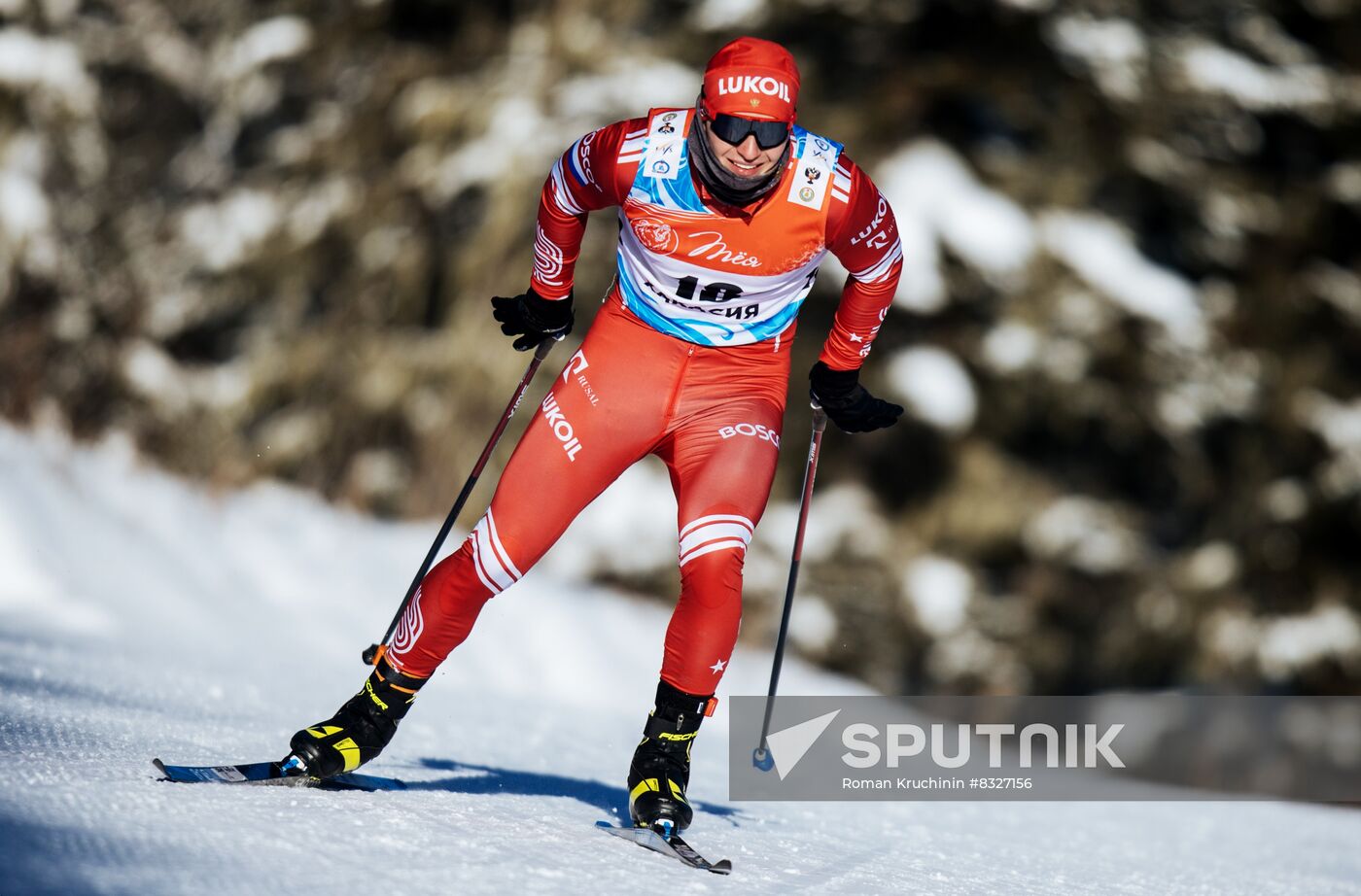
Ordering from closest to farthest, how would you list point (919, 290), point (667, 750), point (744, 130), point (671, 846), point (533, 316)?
point (671, 846), point (744, 130), point (667, 750), point (533, 316), point (919, 290)

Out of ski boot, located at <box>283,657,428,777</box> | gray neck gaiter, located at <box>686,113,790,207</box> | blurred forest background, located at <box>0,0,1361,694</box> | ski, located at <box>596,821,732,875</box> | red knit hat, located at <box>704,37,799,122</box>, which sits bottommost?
ski, located at <box>596,821,732,875</box>

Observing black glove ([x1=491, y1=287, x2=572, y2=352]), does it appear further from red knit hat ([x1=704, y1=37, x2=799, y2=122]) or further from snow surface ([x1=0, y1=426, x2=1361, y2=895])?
snow surface ([x1=0, y1=426, x2=1361, y2=895])

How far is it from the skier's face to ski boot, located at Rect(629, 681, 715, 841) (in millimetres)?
1360

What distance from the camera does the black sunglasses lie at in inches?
120

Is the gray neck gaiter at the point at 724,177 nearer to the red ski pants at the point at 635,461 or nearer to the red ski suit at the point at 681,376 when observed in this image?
the red ski suit at the point at 681,376

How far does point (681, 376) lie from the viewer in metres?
3.35

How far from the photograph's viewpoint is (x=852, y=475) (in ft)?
35.1

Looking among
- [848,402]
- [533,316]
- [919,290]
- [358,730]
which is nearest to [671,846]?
[358,730]

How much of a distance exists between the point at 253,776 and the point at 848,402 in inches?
77.1

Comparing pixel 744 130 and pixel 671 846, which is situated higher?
pixel 744 130

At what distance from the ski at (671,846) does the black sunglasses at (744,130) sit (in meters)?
1.73

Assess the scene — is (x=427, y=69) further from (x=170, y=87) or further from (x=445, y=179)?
→ (x=170, y=87)

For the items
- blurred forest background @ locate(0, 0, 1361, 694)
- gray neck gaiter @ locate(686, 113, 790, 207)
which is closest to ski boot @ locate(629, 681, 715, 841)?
gray neck gaiter @ locate(686, 113, 790, 207)

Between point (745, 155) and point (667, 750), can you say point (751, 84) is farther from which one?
point (667, 750)
